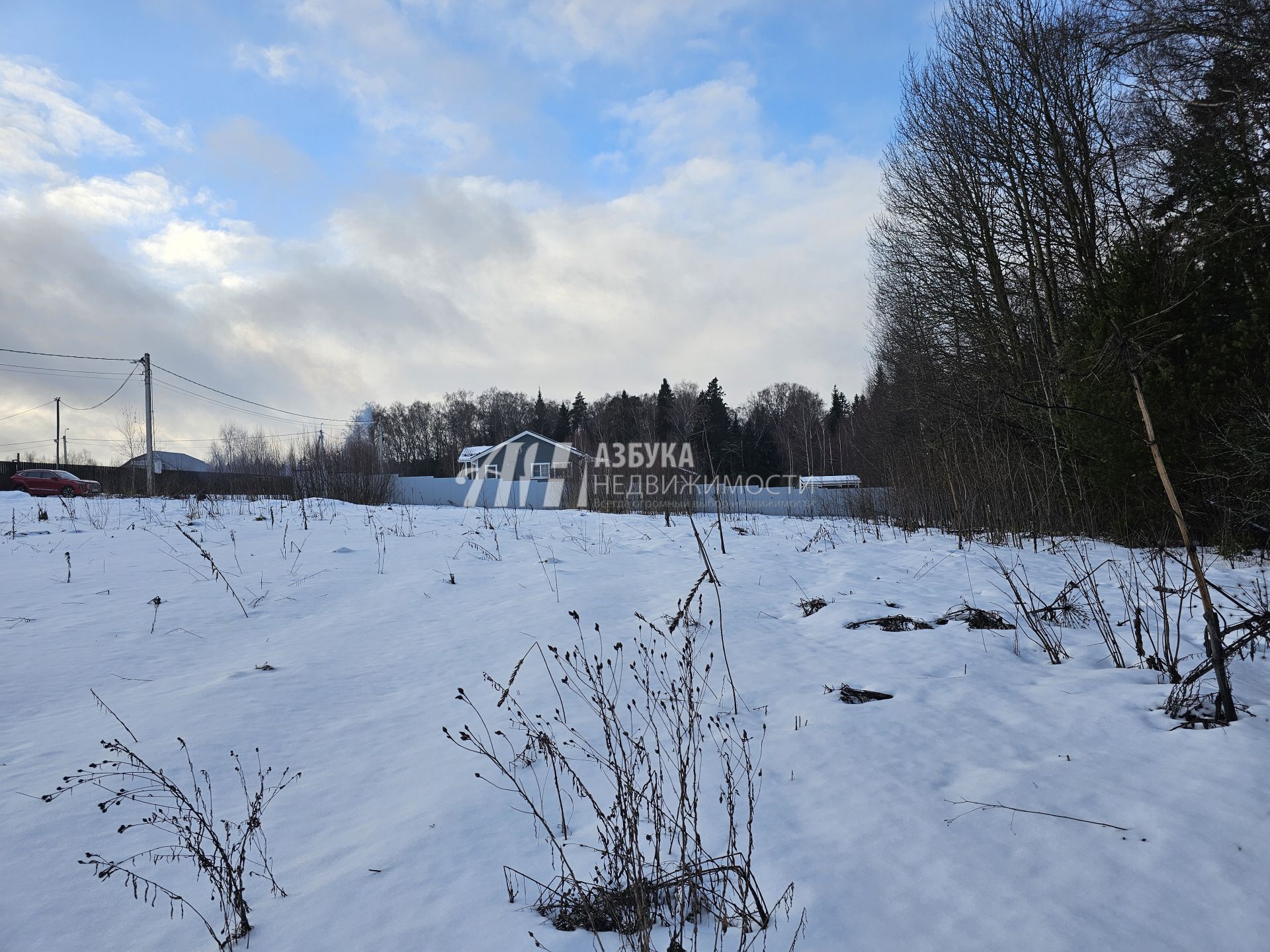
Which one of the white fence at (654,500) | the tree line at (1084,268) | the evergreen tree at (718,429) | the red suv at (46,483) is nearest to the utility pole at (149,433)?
the red suv at (46,483)

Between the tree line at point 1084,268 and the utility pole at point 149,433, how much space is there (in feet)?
68.1

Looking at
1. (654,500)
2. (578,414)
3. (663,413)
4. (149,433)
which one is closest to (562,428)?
(578,414)

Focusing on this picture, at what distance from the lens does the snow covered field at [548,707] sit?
1.49 metres

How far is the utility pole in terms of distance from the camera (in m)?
17.7

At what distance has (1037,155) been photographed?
30.3 feet

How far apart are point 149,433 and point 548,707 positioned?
2290cm

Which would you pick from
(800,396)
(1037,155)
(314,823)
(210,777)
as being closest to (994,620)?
(314,823)

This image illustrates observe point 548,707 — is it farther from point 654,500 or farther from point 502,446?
point 502,446

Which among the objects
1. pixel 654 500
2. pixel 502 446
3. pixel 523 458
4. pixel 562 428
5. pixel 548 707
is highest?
pixel 562 428

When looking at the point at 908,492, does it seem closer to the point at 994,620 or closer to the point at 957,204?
the point at 957,204

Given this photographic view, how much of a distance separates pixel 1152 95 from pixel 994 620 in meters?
9.08

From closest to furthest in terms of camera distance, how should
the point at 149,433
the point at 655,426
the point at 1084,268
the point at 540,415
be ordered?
the point at 1084,268 < the point at 149,433 < the point at 655,426 < the point at 540,415

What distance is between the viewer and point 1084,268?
8.38 meters

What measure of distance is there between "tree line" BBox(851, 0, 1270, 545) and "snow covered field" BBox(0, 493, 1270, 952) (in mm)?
2349
